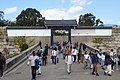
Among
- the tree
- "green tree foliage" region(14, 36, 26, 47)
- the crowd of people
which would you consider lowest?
"green tree foliage" region(14, 36, 26, 47)

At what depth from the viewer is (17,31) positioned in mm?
62000

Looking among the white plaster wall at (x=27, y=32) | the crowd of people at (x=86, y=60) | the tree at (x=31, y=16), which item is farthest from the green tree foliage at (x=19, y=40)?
the crowd of people at (x=86, y=60)

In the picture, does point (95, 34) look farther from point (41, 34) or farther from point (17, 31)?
point (17, 31)

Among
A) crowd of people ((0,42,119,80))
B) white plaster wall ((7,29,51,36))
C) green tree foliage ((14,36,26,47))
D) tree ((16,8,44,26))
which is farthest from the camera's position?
tree ((16,8,44,26))

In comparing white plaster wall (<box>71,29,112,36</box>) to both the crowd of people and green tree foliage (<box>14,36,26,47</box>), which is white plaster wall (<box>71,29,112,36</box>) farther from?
the crowd of people

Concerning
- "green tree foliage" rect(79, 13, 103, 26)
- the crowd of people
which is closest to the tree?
"green tree foliage" rect(79, 13, 103, 26)

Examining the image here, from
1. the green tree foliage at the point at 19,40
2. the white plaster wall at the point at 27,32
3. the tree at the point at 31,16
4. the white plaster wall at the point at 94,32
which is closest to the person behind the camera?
the green tree foliage at the point at 19,40

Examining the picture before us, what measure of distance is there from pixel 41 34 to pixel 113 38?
14.0m

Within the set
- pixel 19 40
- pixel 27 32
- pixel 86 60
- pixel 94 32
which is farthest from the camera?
pixel 94 32

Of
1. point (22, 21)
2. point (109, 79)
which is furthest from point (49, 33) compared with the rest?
point (109, 79)

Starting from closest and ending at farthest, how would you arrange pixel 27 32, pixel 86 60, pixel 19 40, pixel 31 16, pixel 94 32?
1. pixel 86 60
2. pixel 19 40
3. pixel 27 32
4. pixel 94 32
5. pixel 31 16

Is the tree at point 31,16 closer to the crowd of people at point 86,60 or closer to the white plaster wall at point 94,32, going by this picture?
the white plaster wall at point 94,32

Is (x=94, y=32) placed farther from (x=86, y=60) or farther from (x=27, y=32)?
(x=86, y=60)

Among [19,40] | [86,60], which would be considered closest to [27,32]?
[19,40]
